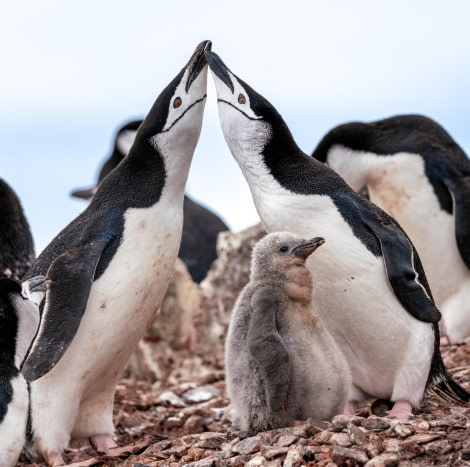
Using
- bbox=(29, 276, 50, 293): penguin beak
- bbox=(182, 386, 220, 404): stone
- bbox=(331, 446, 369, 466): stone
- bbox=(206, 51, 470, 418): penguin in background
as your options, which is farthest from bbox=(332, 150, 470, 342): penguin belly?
bbox=(331, 446, 369, 466): stone

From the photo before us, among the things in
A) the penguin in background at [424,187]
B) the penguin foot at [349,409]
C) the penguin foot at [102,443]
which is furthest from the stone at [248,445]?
the penguin in background at [424,187]

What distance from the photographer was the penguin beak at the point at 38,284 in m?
5.36

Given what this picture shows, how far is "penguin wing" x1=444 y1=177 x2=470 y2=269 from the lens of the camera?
24.8 feet

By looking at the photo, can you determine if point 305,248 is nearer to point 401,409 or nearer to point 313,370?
point 313,370

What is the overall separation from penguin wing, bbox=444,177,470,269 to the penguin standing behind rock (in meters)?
2.84

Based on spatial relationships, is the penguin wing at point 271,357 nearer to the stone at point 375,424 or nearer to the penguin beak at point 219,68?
the stone at point 375,424

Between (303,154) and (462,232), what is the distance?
7.40 ft

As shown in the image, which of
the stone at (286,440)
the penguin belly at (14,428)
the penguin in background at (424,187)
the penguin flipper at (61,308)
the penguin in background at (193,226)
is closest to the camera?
the stone at (286,440)

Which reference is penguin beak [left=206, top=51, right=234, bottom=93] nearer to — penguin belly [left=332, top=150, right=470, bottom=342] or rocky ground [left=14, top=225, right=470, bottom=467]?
rocky ground [left=14, top=225, right=470, bottom=467]

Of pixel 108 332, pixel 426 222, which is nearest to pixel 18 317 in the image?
pixel 108 332

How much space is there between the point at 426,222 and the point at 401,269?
8.02ft

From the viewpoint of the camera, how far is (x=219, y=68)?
5.94 meters

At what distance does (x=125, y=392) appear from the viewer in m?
8.05

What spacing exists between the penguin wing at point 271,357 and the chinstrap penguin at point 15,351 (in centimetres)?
126
